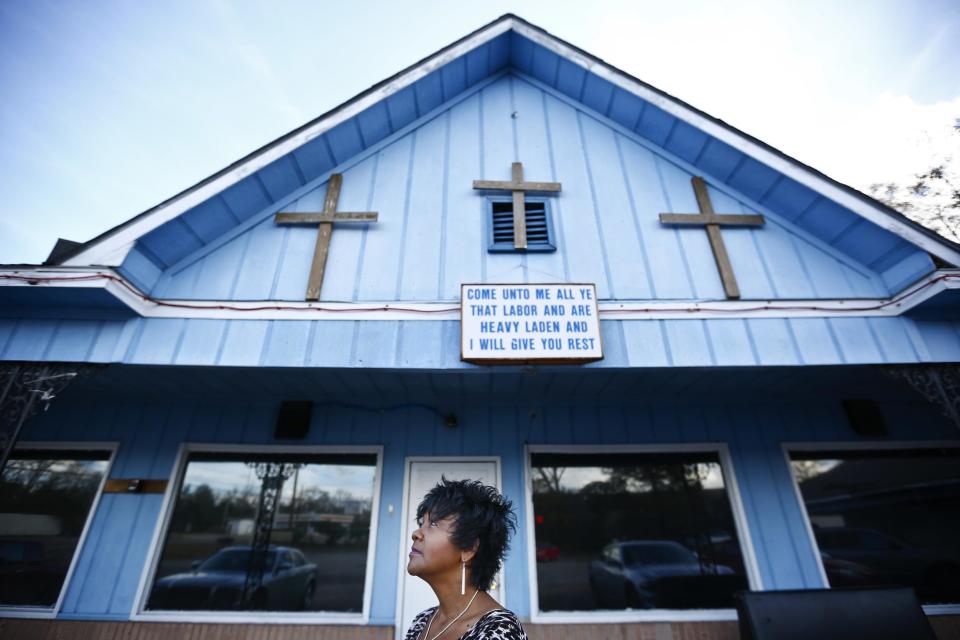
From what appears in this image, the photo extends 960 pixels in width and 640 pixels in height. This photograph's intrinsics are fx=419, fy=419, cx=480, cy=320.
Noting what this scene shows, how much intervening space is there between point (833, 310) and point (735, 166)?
85.5 inches

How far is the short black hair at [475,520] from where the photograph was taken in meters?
2.24

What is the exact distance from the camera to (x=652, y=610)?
4879 millimetres

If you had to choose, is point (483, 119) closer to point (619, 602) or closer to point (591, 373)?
point (591, 373)

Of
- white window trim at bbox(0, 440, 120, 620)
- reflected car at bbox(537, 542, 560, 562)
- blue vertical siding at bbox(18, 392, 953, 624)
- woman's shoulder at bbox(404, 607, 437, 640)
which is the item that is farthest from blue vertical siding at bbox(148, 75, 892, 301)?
reflected car at bbox(537, 542, 560, 562)

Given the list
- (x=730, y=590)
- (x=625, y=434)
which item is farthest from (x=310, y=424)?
(x=730, y=590)

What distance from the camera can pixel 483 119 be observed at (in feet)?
20.4

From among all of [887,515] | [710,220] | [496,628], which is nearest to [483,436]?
[496,628]

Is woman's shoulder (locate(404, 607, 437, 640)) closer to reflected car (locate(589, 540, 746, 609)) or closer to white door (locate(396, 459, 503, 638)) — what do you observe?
white door (locate(396, 459, 503, 638))

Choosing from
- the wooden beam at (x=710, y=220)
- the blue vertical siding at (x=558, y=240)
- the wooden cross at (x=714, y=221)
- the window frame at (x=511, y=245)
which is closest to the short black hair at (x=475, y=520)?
the blue vertical siding at (x=558, y=240)

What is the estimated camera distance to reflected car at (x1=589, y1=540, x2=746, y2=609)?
4.98 m

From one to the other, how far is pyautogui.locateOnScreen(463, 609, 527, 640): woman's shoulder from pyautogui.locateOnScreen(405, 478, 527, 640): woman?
0.02 meters

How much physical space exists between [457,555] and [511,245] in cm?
359

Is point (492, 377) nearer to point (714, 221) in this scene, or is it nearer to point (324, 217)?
point (324, 217)

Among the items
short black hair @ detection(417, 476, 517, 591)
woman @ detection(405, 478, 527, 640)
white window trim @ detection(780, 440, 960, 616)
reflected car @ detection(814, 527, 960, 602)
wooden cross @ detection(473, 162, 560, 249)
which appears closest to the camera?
woman @ detection(405, 478, 527, 640)
